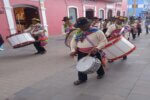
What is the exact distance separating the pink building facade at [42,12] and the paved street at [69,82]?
514 centimetres

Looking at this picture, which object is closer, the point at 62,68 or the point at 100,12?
the point at 62,68

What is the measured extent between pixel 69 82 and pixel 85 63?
857 millimetres

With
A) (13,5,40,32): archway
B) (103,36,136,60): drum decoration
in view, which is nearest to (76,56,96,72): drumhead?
(103,36,136,60): drum decoration

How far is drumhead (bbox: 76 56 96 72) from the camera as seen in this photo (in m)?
3.29

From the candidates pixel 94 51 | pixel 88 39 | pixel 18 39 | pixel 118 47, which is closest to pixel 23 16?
pixel 18 39

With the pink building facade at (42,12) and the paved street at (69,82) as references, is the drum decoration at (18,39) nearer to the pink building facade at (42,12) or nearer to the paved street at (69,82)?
the paved street at (69,82)

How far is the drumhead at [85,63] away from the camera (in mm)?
3289

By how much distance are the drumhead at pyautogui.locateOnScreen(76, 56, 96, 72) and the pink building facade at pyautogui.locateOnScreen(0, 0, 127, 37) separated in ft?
24.9

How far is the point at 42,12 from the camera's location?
1220cm

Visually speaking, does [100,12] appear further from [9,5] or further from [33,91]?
[33,91]

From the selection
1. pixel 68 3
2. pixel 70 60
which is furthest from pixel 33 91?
pixel 68 3

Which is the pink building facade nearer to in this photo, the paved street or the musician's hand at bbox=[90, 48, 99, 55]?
the paved street

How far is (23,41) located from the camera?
6250 millimetres

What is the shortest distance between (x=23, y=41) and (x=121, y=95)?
169 inches
